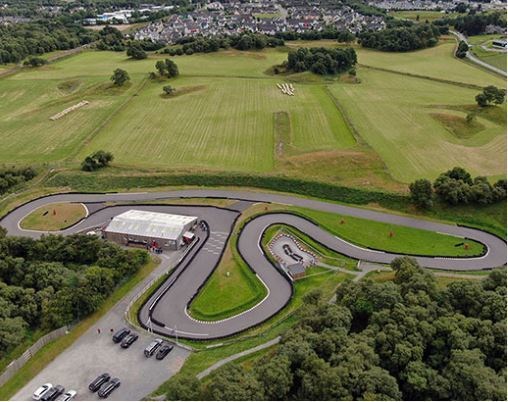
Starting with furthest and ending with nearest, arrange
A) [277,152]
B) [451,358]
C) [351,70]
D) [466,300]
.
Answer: [351,70] < [277,152] < [466,300] < [451,358]

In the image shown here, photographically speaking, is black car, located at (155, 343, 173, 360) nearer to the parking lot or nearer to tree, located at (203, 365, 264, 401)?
the parking lot

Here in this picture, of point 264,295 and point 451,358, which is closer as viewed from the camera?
point 451,358

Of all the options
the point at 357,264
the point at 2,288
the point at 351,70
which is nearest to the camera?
the point at 2,288

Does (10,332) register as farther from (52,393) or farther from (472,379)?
(472,379)

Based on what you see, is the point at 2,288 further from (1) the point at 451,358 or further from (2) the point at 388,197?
(2) the point at 388,197

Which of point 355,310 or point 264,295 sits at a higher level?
point 355,310

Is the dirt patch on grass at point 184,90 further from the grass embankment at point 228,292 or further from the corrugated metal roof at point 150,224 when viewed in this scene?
the grass embankment at point 228,292

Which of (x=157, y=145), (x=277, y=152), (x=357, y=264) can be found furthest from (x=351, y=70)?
(x=357, y=264)
